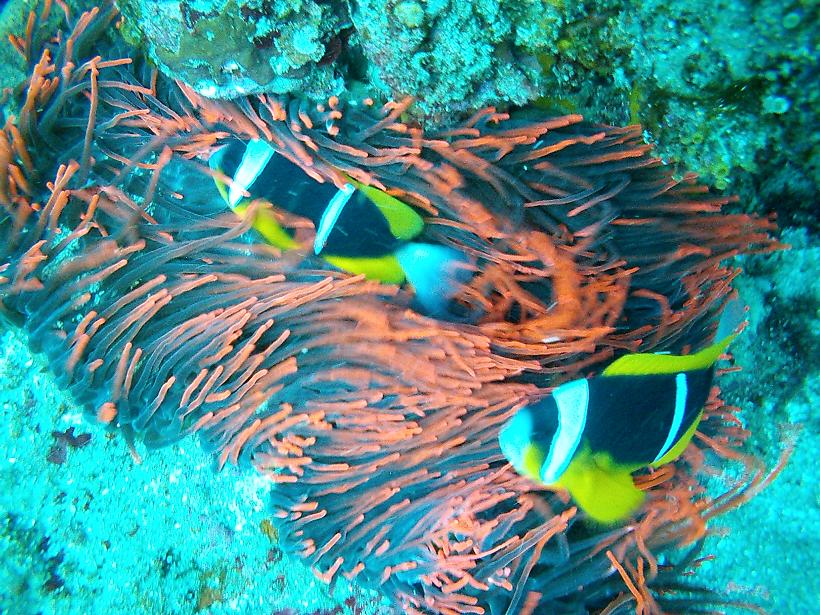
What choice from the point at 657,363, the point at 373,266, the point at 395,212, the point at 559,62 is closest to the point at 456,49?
the point at 559,62

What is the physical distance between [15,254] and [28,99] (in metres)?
0.41

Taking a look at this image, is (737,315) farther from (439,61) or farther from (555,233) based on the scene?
(439,61)

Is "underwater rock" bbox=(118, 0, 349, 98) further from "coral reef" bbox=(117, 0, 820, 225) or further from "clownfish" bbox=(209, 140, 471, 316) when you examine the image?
"clownfish" bbox=(209, 140, 471, 316)

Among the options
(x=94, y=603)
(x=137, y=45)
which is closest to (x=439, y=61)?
(x=137, y=45)

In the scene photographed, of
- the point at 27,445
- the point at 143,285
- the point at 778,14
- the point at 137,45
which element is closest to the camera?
the point at 778,14

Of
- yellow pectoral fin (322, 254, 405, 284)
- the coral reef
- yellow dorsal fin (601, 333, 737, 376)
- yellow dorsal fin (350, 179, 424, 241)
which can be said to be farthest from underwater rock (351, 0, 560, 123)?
yellow dorsal fin (601, 333, 737, 376)

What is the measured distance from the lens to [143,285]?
1.42 meters

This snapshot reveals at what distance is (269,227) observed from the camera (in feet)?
4.81

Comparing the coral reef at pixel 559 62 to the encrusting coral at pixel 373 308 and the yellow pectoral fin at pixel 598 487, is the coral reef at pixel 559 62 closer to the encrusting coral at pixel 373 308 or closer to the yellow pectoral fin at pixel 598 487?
the encrusting coral at pixel 373 308

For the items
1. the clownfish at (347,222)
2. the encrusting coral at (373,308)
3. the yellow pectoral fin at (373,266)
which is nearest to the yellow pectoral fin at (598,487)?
the encrusting coral at (373,308)

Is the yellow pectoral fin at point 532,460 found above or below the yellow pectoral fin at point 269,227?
below

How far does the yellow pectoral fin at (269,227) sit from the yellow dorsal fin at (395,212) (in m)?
0.23

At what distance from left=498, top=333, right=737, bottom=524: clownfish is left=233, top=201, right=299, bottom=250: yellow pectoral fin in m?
0.76

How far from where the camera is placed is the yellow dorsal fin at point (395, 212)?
1445 millimetres
